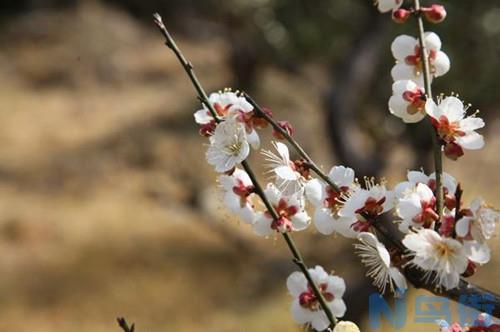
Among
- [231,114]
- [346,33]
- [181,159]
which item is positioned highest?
[181,159]

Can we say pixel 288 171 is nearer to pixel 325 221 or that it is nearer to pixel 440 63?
pixel 325 221

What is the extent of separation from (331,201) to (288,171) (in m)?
0.04

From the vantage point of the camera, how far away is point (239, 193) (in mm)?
683

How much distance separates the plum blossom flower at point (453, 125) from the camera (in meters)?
0.62

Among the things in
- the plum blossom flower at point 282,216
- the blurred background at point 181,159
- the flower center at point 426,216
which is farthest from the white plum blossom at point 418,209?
the blurred background at point 181,159

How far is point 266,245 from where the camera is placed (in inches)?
144

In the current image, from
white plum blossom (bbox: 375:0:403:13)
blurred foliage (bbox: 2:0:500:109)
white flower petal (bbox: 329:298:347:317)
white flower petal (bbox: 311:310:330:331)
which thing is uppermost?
blurred foliage (bbox: 2:0:500:109)

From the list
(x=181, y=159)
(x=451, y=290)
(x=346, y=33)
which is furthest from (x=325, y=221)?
(x=181, y=159)

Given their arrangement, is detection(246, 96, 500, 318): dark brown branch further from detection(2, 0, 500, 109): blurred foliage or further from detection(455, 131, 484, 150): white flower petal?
detection(2, 0, 500, 109): blurred foliage

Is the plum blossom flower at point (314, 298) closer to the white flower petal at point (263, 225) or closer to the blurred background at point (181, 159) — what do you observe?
the white flower petal at point (263, 225)

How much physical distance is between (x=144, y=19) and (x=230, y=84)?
1826 mm

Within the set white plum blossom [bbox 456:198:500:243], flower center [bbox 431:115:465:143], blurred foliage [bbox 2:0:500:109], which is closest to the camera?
white plum blossom [bbox 456:198:500:243]

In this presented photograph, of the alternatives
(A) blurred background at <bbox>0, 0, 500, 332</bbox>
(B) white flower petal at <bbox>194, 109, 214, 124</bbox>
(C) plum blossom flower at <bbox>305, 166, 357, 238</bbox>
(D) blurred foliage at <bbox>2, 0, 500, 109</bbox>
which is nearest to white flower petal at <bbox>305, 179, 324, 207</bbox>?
(C) plum blossom flower at <bbox>305, 166, 357, 238</bbox>

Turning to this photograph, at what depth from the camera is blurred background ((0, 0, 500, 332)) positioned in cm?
276
